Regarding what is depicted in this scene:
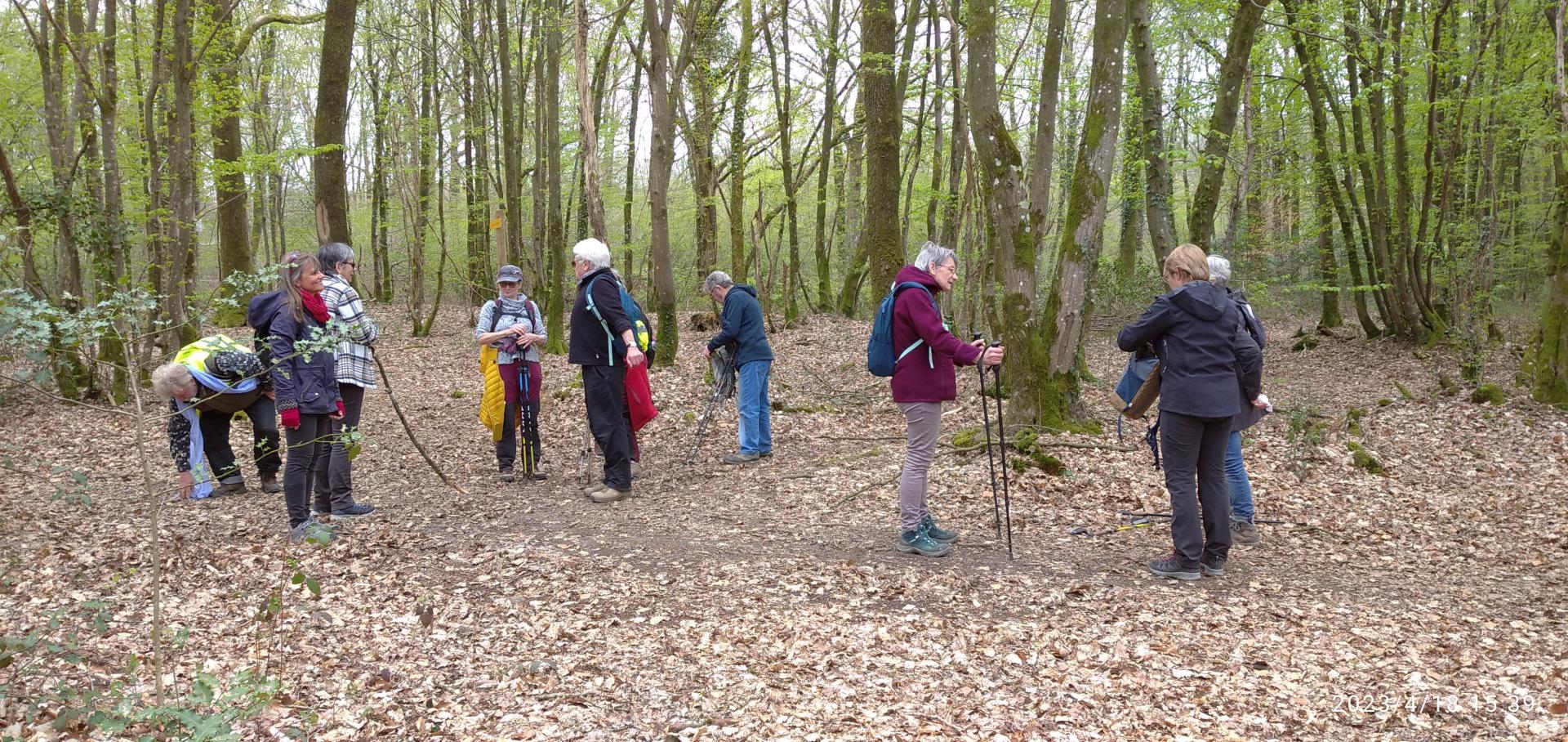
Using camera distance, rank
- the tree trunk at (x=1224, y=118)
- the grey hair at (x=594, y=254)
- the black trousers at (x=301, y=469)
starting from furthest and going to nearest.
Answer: the tree trunk at (x=1224, y=118) < the grey hair at (x=594, y=254) < the black trousers at (x=301, y=469)

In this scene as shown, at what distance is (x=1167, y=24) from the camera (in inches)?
573

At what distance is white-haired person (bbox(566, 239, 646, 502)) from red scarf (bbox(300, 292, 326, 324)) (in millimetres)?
1624

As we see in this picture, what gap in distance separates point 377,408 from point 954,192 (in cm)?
1028

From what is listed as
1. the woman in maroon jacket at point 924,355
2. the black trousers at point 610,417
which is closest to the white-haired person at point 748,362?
the black trousers at point 610,417

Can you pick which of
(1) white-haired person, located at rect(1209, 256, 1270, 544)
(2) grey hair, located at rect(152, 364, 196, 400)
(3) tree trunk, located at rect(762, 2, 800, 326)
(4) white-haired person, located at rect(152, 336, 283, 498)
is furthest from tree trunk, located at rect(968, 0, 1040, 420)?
(3) tree trunk, located at rect(762, 2, 800, 326)

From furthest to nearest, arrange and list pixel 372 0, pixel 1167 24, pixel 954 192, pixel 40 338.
Result: pixel 372 0 < pixel 954 192 < pixel 1167 24 < pixel 40 338

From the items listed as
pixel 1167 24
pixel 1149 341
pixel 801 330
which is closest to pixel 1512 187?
pixel 1167 24

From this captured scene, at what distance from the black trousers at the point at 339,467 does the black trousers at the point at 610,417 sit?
1583 mm

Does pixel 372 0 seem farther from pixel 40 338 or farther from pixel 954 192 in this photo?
pixel 40 338

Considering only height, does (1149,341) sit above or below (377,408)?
above

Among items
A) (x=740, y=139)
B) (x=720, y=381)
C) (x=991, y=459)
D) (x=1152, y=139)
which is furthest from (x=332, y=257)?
(x=740, y=139)

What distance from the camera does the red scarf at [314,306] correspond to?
5383mm

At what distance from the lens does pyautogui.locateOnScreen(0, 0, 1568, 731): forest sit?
351cm
